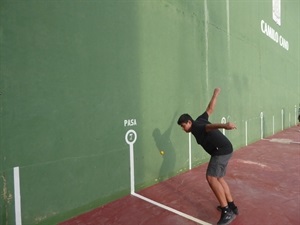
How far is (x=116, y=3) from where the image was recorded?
14.3 ft

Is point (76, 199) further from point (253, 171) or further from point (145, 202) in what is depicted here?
point (253, 171)

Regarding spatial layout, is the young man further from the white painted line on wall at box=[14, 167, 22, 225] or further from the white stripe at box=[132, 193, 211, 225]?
the white painted line on wall at box=[14, 167, 22, 225]

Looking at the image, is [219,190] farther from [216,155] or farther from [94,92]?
[94,92]

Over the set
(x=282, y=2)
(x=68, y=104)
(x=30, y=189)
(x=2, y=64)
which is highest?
(x=282, y=2)

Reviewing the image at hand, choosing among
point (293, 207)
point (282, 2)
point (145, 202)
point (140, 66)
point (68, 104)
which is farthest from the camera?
point (282, 2)

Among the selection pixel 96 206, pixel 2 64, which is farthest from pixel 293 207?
pixel 2 64

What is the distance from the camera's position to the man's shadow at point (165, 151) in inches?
213

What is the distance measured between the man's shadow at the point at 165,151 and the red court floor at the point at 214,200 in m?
0.18

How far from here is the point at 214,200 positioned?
4.48m

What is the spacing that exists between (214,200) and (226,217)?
2.75 feet

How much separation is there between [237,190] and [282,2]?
13.0 metres

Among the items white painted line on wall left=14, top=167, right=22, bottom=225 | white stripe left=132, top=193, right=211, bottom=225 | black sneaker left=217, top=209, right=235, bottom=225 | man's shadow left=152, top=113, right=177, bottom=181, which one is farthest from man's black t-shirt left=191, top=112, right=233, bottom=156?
white painted line on wall left=14, top=167, right=22, bottom=225

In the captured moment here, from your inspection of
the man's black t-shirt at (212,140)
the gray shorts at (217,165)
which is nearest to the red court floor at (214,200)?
the gray shorts at (217,165)

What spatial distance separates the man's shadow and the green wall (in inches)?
0.8
